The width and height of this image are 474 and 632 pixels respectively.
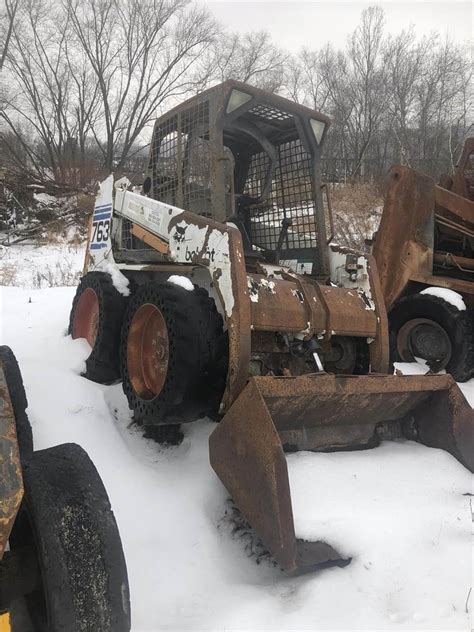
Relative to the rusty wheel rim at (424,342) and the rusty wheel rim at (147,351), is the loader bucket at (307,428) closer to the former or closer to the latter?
the rusty wheel rim at (147,351)

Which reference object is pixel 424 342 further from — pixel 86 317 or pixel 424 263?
pixel 86 317

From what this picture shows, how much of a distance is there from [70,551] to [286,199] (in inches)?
156

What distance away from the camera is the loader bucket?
2.62m

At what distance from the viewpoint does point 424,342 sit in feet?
21.6

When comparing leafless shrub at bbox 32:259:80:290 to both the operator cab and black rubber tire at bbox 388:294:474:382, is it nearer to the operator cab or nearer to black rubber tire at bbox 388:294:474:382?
the operator cab

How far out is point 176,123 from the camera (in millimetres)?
4695

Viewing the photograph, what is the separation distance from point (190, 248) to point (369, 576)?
232 cm

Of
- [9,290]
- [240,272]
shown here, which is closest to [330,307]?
[240,272]

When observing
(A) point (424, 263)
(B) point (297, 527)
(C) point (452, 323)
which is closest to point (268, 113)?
(A) point (424, 263)

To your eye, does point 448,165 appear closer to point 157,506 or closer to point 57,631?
point 157,506

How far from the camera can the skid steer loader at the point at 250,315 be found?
299 cm

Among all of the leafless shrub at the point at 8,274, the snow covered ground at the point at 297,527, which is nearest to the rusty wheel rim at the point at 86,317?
the snow covered ground at the point at 297,527

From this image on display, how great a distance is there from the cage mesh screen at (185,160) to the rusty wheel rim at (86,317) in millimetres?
1109

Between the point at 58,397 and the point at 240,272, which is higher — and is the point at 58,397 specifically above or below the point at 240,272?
below
